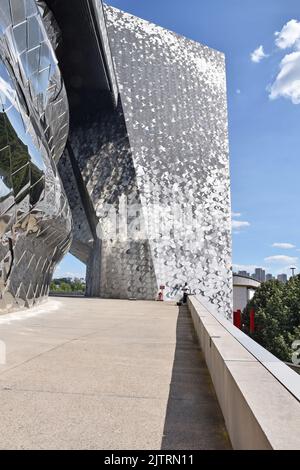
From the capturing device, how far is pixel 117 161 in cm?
2903

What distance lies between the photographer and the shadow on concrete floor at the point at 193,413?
2.77m

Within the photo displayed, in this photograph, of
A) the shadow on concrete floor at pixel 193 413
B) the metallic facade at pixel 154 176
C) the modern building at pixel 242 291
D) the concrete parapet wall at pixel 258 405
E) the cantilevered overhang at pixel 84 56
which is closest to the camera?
the concrete parapet wall at pixel 258 405

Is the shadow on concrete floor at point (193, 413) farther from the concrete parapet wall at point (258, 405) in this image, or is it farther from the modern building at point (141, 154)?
the modern building at point (141, 154)

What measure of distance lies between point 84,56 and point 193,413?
79.3 ft

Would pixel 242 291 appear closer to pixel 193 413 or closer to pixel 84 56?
pixel 84 56

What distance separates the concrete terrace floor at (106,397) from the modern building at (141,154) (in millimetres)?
12395

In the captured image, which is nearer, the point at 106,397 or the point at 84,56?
the point at 106,397

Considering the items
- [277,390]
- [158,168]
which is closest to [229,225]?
[158,168]

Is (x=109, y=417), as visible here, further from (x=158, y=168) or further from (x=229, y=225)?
(x=229, y=225)

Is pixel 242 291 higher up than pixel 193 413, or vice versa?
pixel 242 291

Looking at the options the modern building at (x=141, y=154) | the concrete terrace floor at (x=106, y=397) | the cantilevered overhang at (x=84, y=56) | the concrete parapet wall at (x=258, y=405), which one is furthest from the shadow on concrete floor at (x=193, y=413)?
the cantilevered overhang at (x=84, y=56)

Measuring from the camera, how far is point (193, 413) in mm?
3402

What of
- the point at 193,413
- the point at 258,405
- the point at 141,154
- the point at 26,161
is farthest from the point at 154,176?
the point at 258,405

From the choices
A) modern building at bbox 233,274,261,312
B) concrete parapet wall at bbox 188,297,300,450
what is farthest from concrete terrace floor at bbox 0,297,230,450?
modern building at bbox 233,274,261,312
